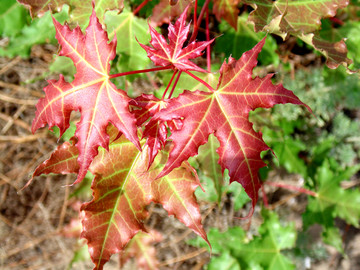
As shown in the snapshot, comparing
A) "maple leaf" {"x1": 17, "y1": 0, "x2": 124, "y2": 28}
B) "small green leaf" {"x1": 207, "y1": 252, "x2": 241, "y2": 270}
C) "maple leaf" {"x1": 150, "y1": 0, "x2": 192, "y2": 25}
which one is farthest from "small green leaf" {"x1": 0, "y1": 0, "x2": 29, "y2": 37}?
"small green leaf" {"x1": 207, "y1": 252, "x2": 241, "y2": 270}

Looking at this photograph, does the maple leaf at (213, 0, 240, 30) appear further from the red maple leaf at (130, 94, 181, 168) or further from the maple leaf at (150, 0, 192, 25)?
the red maple leaf at (130, 94, 181, 168)

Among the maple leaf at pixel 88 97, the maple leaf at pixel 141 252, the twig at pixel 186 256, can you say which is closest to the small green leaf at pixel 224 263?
the maple leaf at pixel 141 252

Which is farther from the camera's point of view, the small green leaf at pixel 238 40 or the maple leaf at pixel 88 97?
the small green leaf at pixel 238 40

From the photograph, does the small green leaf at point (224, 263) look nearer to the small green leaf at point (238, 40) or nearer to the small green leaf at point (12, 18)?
the small green leaf at point (238, 40)

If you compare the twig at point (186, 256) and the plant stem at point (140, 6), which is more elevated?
the plant stem at point (140, 6)

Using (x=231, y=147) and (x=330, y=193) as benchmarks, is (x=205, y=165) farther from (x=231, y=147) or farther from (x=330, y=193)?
(x=330, y=193)

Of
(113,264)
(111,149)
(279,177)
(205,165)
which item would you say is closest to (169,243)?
(113,264)
